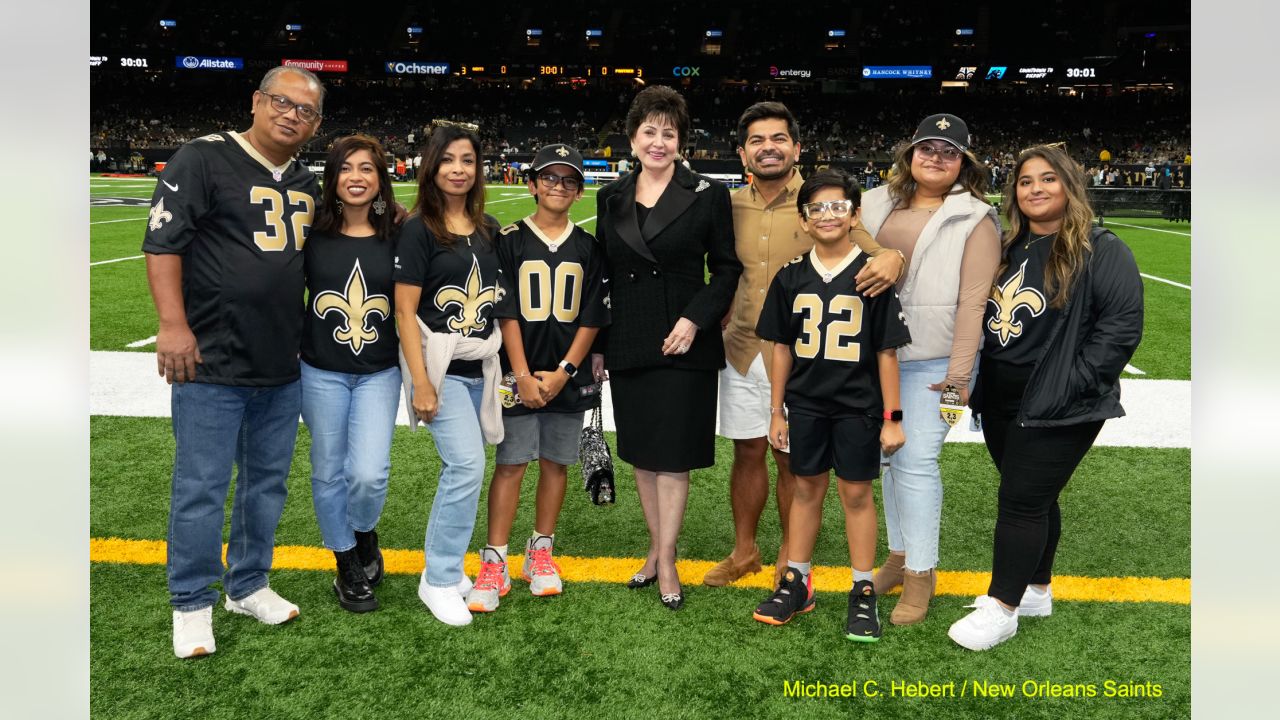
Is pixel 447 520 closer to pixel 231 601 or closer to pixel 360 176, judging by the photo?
pixel 231 601

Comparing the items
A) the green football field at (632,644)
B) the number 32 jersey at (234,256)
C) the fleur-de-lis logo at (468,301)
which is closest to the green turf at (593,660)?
the green football field at (632,644)

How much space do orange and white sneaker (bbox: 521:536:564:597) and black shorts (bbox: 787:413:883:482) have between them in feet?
3.56

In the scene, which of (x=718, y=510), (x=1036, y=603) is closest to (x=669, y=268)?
(x=718, y=510)

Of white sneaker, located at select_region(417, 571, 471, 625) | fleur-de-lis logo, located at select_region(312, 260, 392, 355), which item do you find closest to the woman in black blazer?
white sneaker, located at select_region(417, 571, 471, 625)

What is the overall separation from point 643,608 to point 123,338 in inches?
258

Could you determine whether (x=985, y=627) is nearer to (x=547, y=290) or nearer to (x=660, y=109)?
(x=547, y=290)

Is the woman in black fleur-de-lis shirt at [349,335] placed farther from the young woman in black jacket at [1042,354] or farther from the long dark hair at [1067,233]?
the long dark hair at [1067,233]

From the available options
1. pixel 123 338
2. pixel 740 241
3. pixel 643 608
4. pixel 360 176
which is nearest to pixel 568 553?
pixel 643 608

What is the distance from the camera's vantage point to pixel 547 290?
3.43 meters

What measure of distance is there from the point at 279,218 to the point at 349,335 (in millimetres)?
474

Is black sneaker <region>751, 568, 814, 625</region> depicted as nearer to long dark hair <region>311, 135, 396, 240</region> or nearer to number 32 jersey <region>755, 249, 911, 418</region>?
number 32 jersey <region>755, 249, 911, 418</region>

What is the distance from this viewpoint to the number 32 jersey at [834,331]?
3168 mm

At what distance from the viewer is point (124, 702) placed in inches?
110

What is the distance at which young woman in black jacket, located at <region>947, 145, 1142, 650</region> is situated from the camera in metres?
2.88
